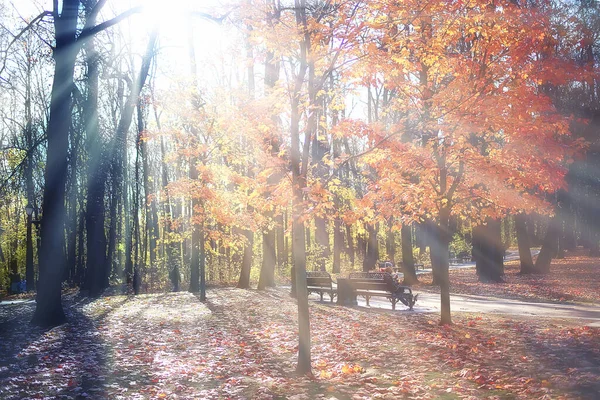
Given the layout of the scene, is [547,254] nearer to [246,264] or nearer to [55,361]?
[246,264]

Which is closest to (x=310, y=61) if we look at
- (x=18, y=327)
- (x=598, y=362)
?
(x=598, y=362)

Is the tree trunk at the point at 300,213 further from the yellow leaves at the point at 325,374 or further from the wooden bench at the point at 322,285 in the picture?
the wooden bench at the point at 322,285

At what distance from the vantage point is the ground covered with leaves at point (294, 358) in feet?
20.0

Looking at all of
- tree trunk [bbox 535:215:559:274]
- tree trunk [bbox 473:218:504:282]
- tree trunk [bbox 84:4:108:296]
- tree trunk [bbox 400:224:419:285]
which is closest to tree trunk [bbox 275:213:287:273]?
tree trunk [bbox 400:224:419:285]

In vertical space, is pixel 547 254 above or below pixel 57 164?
below

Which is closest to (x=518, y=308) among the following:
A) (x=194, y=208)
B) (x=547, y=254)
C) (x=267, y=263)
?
(x=267, y=263)

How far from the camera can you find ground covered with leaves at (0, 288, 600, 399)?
609 cm

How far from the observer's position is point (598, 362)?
21.5 feet

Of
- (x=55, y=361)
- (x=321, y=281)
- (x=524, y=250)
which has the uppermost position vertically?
(x=524, y=250)

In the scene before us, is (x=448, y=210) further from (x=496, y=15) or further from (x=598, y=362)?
(x=598, y=362)

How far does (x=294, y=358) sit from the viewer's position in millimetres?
8102

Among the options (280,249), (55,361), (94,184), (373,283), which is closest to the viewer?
(55,361)

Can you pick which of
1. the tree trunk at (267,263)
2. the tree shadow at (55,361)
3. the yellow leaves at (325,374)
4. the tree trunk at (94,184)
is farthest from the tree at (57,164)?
the tree trunk at (267,263)

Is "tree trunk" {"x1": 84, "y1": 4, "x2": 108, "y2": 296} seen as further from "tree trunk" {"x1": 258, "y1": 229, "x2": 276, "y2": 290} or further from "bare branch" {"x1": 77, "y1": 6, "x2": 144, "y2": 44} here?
"bare branch" {"x1": 77, "y1": 6, "x2": 144, "y2": 44}
